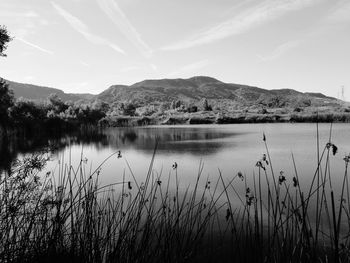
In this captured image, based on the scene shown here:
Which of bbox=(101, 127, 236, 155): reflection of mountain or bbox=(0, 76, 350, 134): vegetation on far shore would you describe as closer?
bbox=(101, 127, 236, 155): reflection of mountain

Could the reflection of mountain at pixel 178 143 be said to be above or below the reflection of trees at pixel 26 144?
below

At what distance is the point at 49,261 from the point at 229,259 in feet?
11.1

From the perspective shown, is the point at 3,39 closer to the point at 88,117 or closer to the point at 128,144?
the point at 128,144

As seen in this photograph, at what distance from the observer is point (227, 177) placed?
13.8 metres

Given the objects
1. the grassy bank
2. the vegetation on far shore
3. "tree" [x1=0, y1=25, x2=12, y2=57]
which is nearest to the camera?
"tree" [x1=0, y1=25, x2=12, y2=57]

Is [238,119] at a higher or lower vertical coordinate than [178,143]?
higher

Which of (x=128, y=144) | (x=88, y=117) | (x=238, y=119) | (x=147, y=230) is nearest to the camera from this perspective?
(x=147, y=230)

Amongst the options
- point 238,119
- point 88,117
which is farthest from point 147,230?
point 88,117

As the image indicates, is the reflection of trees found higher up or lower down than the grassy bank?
lower down

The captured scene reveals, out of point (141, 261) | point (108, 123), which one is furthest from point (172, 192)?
point (108, 123)

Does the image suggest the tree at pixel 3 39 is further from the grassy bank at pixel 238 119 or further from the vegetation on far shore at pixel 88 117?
the grassy bank at pixel 238 119

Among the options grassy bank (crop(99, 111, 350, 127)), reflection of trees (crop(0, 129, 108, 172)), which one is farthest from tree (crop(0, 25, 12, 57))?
grassy bank (crop(99, 111, 350, 127))

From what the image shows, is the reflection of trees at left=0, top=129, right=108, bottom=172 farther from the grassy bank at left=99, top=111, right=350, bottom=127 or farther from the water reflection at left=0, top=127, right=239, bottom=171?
the grassy bank at left=99, top=111, right=350, bottom=127

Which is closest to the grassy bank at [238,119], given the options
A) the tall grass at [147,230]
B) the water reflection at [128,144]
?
the water reflection at [128,144]
